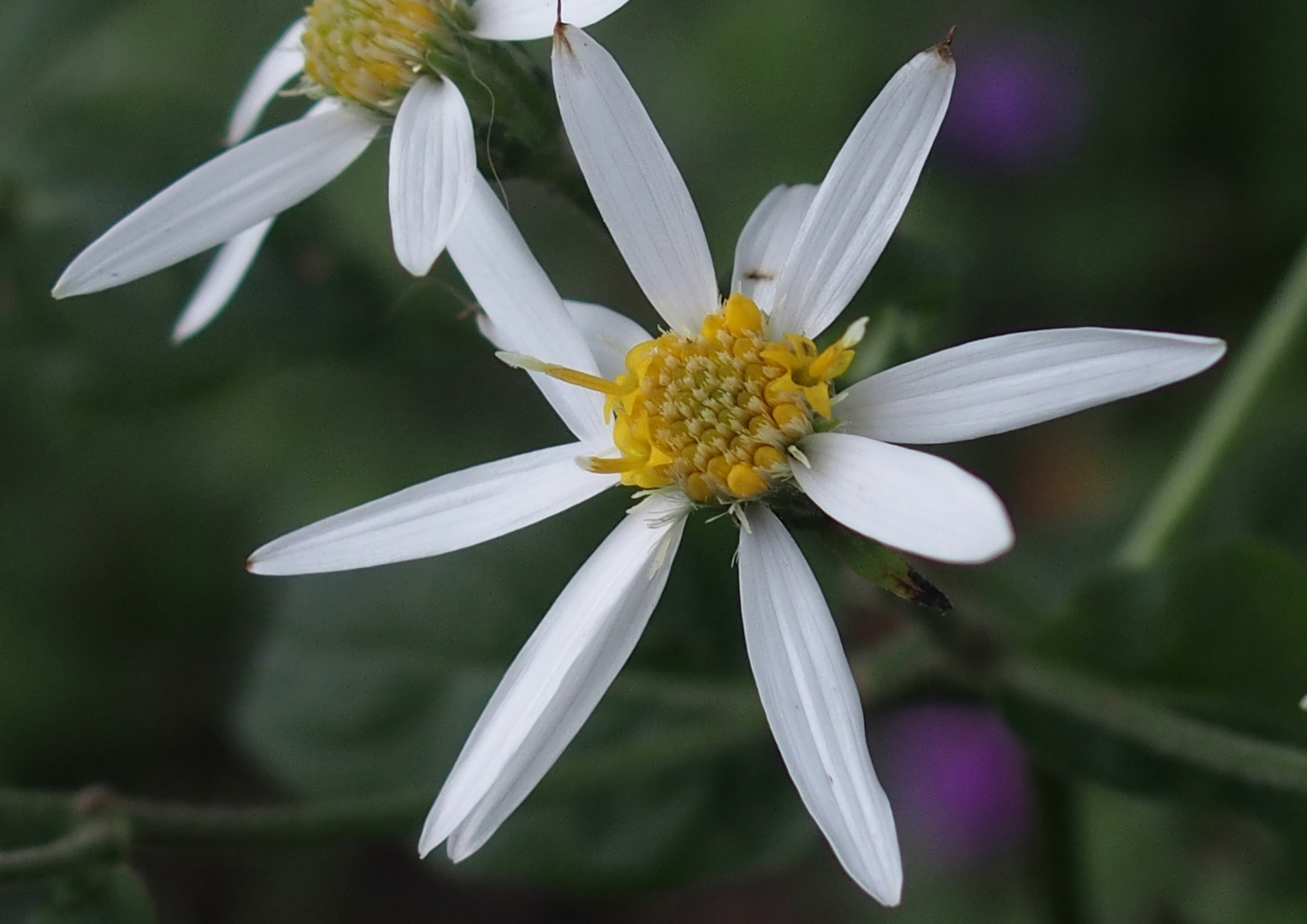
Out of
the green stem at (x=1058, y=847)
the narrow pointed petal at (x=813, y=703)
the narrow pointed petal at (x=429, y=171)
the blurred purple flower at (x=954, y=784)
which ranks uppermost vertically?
the narrow pointed petal at (x=429, y=171)

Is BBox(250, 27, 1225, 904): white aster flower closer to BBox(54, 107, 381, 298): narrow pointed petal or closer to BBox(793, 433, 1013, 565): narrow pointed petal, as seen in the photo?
BBox(793, 433, 1013, 565): narrow pointed petal

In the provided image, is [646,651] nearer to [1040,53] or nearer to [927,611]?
[927,611]

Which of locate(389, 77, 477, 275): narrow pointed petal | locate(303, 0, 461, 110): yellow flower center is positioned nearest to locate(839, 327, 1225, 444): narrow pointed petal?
locate(389, 77, 477, 275): narrow pointed petal

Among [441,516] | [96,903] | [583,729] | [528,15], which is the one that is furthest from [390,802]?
[528,15]

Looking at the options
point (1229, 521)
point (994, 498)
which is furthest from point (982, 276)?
point (994, 498)

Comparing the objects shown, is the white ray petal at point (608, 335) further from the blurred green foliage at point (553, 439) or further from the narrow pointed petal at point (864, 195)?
the blurred green foliage at point (553, 439)

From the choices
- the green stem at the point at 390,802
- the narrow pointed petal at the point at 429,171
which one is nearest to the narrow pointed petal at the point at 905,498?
the narrow pointed petal at the point at 429,171

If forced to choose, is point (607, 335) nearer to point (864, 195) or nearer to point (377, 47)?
point (864, 195)
